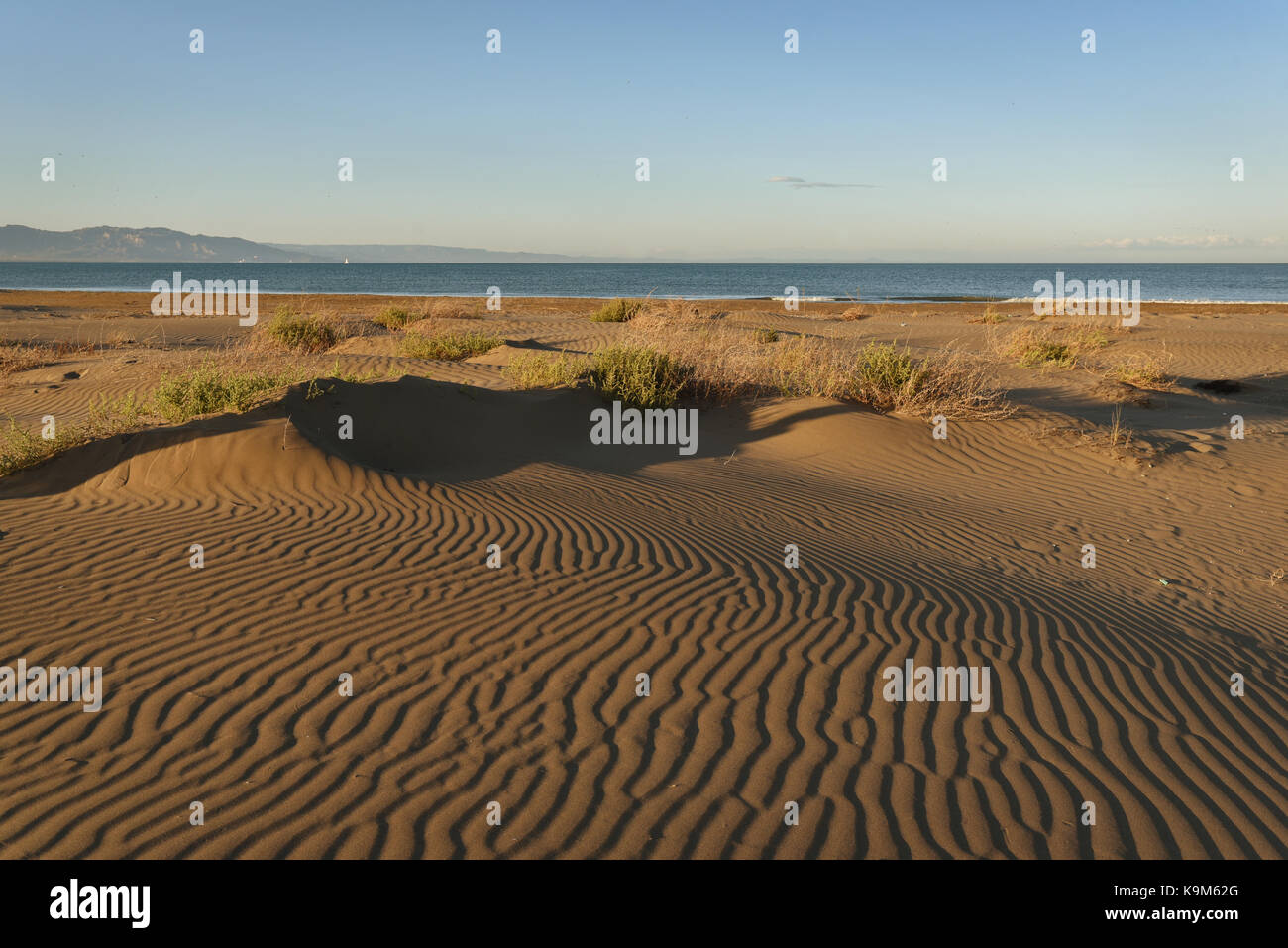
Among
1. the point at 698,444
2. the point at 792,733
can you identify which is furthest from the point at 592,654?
the point at 698,444

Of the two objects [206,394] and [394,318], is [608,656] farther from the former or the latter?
[394,318]

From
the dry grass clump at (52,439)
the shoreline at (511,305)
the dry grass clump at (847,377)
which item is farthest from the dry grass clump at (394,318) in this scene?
Result: the dry grass clump at (52,439)

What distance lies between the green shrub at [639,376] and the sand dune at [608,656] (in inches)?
96.0

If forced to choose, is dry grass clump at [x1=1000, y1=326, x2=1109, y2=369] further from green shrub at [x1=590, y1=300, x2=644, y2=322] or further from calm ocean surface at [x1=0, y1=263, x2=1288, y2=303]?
calm ocean surface at [x1=0, y1=263, x2=1288, y2=303]

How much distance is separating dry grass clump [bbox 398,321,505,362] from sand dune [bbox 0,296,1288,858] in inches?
293

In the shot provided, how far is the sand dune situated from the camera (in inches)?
132

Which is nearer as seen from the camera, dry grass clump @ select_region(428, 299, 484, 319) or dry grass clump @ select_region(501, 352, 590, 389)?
dry grass clump @ select_region(501, 352, 590, 389)

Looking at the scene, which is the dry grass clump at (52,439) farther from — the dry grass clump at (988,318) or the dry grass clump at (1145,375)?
the dry grass clump at (988,318)

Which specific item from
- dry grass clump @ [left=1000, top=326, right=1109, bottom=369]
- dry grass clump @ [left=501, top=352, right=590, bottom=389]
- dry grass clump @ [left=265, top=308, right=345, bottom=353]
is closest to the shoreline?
dry grass clump @ [left=265, top=308, right=345, bottom=353]

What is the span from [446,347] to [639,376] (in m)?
6.40

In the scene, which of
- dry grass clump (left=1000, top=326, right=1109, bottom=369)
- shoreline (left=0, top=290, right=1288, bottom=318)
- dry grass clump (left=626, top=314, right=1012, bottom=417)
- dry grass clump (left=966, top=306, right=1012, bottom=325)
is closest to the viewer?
dry grass clump (left=626, top=314, right=1012, bottom=417)
